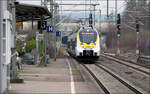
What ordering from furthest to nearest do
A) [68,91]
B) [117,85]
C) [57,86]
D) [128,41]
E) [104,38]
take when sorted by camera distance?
[104,38], [128,41], [117,85], [57,86], [68,91]

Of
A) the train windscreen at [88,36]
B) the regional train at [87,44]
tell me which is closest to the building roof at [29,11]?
the regional train at [87,44]

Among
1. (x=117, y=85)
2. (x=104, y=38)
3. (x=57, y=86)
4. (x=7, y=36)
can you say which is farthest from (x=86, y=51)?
(x=104, y=38)

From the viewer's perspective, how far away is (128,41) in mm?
49750

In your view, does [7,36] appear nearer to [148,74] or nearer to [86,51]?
[148,74]

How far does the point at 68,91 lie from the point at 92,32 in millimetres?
17765

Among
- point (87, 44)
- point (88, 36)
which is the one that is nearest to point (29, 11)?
point (87, 44)

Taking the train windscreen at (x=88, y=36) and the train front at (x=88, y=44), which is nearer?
the train front at (x=88, y=44)

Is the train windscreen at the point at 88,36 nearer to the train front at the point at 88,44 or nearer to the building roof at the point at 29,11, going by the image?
the train front at the point at 88,44

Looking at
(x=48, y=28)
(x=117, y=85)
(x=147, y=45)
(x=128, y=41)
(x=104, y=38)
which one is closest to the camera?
(x=117, y=85)

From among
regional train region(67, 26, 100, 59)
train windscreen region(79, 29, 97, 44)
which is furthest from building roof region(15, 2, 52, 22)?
train windscreen region(79, 29, 97, 44)

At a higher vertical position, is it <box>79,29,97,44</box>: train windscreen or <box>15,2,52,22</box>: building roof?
<box>15,2,52,22</box>: building roof

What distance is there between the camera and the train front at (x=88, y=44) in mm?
29922

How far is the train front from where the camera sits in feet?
98.2

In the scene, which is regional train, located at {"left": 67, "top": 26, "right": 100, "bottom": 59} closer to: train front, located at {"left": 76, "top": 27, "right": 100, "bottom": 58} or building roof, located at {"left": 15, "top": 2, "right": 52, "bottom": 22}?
train front, located at {"left": 76, "top": 27, "right": 100, "bottom": 58}
